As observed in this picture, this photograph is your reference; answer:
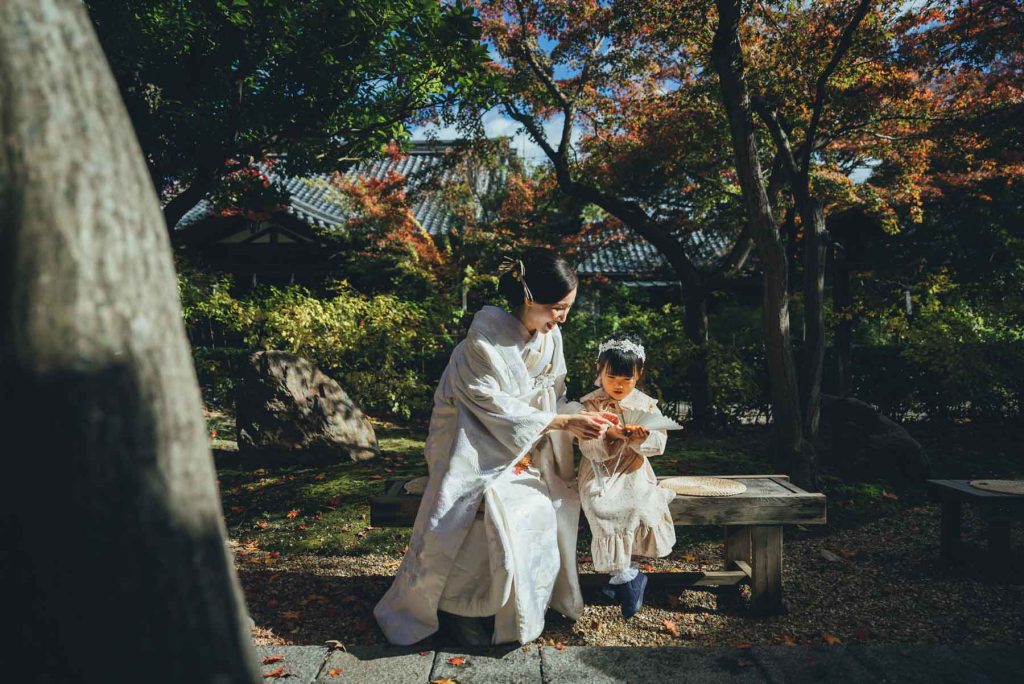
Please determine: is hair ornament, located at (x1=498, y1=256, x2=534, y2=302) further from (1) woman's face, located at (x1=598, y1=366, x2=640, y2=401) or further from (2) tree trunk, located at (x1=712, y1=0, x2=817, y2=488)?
(2) tree trunk, located at (x1=712, y1=0, x2=817, y2=488)

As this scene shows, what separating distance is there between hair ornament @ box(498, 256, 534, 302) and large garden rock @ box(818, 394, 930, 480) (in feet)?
16.7

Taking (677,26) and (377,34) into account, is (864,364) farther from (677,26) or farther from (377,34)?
(377,34)

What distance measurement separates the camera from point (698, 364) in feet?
29.6

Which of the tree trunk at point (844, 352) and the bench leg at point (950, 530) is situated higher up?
the tree trunk at point (844, 352)

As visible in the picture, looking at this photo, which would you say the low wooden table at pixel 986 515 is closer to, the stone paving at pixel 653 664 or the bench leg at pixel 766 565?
the stone paving at pixel 653 664

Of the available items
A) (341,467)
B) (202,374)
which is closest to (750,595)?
(341,467)

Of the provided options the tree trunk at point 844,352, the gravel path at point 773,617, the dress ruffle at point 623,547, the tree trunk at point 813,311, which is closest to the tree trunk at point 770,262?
the tree trunk at point 813,311

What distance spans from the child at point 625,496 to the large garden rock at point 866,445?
434cm

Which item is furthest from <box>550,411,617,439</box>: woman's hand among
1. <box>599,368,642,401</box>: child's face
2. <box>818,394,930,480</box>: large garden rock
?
<box>818,394,930,480</box>: large garden rock

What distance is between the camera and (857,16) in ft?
19.0

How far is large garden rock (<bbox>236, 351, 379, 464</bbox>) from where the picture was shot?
291 inches

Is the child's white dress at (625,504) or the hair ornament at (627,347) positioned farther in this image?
the hair ornament at (627,347)

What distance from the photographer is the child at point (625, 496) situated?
362cm

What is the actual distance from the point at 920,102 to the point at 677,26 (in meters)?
3.47
